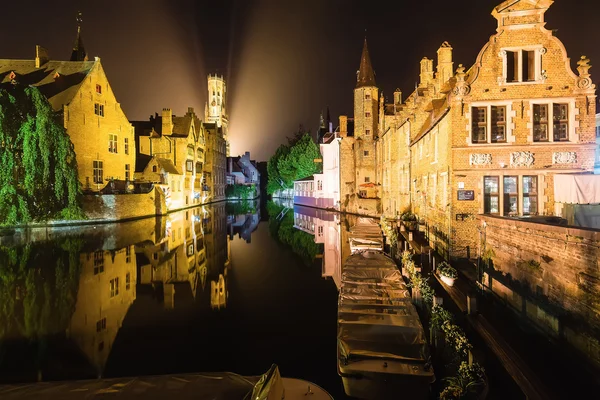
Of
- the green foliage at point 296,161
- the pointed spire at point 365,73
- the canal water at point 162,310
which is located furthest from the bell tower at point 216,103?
the canal water at point 162,310

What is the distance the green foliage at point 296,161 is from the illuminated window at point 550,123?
5223 centimetres

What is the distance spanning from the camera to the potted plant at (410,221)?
28347 mm

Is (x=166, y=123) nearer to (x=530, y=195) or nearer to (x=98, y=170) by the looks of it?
(x=98, y=170)

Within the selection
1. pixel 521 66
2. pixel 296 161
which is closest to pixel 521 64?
pixel 521 66

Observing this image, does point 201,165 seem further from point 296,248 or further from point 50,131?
point 296,248

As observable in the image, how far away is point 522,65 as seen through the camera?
18297 millimetres

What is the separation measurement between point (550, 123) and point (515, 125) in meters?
1.67

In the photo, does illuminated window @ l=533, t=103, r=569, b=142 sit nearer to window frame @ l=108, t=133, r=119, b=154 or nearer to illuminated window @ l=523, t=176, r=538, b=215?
illuminated window @ l=523, t=176, r=538, b=215

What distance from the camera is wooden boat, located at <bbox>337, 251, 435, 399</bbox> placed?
6.68 m

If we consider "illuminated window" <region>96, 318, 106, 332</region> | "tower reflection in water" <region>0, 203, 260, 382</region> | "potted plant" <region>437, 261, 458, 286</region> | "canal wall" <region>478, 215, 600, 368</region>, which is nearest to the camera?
"canal wall" <region>478, 215, 600, 368</region>

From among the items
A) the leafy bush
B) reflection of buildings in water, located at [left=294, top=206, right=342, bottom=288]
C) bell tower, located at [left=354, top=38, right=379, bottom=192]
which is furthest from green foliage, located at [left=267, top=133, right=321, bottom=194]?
the leafy bush

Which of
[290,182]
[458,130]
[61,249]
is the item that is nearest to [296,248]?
[458,130]

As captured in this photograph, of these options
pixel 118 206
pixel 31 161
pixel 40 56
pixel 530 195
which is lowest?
pixel 118 206

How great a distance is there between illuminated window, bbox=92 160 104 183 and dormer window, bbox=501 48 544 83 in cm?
4103
